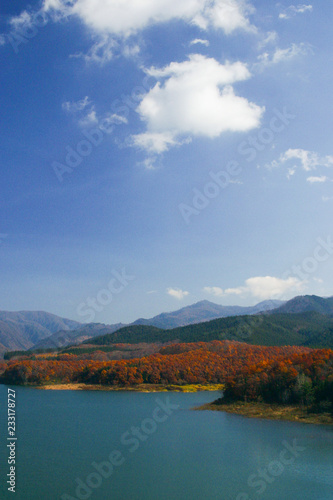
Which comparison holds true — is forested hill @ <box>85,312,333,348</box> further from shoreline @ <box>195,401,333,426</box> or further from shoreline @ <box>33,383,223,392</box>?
shoreline @ <box>195,401,333,426</box>

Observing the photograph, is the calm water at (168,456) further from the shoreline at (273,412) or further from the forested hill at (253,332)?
the forested hill at (253,332)

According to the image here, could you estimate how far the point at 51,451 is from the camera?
30312 mm

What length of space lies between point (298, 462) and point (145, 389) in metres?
51.6

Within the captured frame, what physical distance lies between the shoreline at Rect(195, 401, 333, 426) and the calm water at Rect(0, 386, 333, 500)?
89.1 inches

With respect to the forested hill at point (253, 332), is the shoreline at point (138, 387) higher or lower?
lower

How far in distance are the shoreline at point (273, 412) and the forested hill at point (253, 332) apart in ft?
222

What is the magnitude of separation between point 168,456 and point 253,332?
11134 centimetres

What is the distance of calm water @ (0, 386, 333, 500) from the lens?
72.3 feet

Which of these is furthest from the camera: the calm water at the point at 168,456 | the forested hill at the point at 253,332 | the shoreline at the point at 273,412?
the forested hill at the point at 253,332

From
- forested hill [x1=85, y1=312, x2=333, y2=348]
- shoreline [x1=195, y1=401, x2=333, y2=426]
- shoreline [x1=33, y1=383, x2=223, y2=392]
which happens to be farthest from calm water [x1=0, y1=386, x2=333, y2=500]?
forested hill [x1=85, y1=312, x2=333, y2=348]

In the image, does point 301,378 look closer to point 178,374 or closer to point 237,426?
point 237,426

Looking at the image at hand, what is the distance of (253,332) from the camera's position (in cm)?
13500

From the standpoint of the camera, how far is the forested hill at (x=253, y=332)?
129m

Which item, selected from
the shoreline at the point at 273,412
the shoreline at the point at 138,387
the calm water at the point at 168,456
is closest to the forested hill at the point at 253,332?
the shoreline at the point at 138,387
